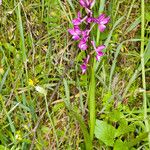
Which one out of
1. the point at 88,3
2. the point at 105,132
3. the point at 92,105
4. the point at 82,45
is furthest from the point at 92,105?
the point at 88,3

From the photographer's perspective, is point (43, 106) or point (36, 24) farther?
point (36, 24)

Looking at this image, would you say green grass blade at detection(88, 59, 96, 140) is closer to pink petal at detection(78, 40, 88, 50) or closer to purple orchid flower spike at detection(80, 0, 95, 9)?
pink petal at detection(78, 40, 88, 50)

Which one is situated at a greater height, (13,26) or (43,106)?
(13,26)

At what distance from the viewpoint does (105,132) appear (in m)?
1.69

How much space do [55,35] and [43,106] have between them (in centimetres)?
41

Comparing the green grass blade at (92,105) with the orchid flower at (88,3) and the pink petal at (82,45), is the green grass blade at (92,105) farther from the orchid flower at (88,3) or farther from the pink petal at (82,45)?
the orchid flower at (88,3)

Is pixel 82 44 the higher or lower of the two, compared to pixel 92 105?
higher

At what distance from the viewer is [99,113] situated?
182cm

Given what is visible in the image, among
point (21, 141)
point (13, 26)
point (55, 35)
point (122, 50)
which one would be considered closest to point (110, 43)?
point (122, 50)

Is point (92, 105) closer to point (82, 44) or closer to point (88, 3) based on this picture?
point (82, 44)

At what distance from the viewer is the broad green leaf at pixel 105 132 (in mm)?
1667

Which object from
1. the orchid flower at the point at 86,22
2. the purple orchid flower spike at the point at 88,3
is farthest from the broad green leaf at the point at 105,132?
the purple orchid flower spike at the point at 88,3

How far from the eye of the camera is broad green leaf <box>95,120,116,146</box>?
→ 167 cm

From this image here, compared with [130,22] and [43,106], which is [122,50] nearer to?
[130,22]
